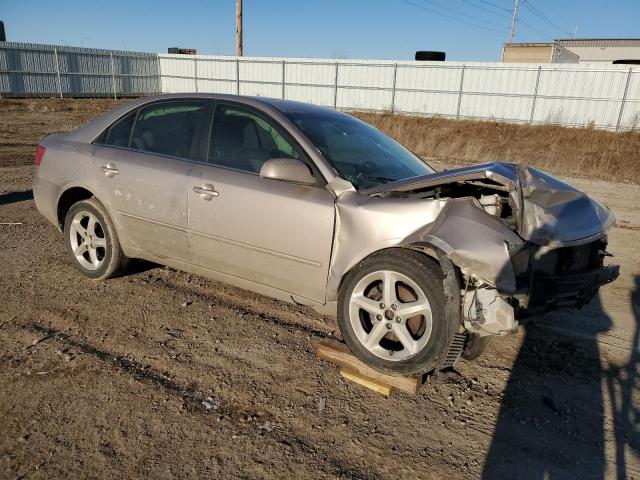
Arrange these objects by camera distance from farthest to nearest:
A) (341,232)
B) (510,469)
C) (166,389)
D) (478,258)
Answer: (341,232)
(166,389)
(478,258)
(510,469)

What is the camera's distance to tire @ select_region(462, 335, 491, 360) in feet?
10.4

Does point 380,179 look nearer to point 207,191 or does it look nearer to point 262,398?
point 207,191

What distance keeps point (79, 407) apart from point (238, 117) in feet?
7.58

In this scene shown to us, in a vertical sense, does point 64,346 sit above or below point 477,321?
below

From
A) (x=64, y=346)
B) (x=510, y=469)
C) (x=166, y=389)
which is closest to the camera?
(x=510, y=469)

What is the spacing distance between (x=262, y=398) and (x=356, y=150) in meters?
2.00

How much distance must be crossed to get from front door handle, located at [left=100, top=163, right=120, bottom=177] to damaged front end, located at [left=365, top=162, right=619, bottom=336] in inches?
90.5

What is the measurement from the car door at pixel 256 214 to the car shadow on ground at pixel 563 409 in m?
1.46

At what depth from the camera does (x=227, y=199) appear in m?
3.61

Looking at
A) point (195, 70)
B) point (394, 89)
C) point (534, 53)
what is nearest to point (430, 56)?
point (394, 89)

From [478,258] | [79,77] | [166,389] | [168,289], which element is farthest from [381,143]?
[79,77]

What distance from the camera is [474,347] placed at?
325 centimetres

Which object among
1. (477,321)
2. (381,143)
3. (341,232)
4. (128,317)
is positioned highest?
(381,143)

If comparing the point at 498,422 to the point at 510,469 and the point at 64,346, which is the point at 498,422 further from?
the point at 64,346
